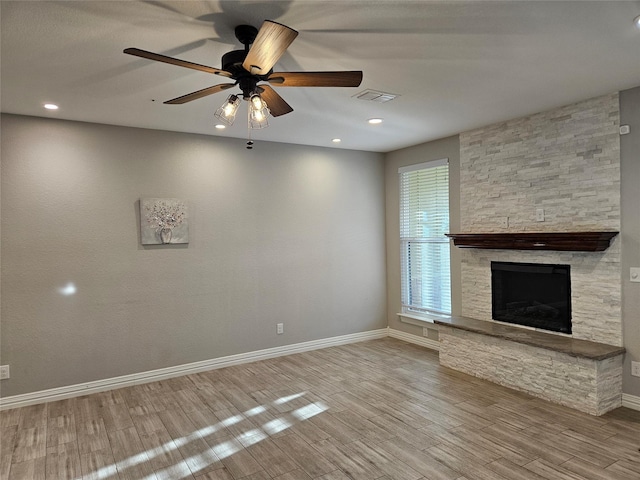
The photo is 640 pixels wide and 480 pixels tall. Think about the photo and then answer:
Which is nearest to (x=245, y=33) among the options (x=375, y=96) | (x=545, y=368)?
Answer: (x=375, y=96)

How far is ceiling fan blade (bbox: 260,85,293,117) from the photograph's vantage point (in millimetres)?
2436

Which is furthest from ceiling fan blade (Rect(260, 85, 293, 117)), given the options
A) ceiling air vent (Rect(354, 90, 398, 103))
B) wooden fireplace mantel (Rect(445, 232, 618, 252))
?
wooden fireplace mantel (Rect(445, 232, 618, 252))

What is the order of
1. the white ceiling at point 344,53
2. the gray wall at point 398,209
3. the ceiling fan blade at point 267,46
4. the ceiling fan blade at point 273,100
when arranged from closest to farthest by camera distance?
the ceiling fan blade at point 267,46, the white ceiling at point 344,53, the ceiling fan blade at point 273,100, the gray wall at point 398,209

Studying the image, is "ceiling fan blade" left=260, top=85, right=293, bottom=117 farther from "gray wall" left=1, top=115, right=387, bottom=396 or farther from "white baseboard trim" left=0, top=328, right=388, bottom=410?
"white baseboard trim" left=0, top=328, right=388, bottom=410

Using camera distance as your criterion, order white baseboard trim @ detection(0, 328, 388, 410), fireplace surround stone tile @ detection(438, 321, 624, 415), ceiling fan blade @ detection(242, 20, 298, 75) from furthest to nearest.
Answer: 1. white baseboard trim @ detection(0, 328, 388, 410)
2. fireplace surround stone tile @ detection(438, 321, 624, 415)
3. ceiling fan blade @ detection(242, 20, 298, 75)

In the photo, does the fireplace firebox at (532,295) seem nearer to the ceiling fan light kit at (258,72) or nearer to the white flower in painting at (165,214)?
the ceiling fan light kit at (258,72)

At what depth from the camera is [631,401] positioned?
344 centimetres

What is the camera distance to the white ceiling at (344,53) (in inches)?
83.1

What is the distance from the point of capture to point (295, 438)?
307 centimetres

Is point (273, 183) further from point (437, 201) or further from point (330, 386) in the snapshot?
point (330, 386)

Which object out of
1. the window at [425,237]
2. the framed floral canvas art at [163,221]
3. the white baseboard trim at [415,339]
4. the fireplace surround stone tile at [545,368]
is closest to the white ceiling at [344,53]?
the framed floral canvas art at [163,221]

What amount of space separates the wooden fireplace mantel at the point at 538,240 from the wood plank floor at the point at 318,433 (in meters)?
1.37

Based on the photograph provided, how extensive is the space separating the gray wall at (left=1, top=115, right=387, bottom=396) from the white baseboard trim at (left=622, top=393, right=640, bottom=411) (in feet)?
10.1

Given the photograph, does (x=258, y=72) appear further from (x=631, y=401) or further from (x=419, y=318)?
(x=419, y=318)
